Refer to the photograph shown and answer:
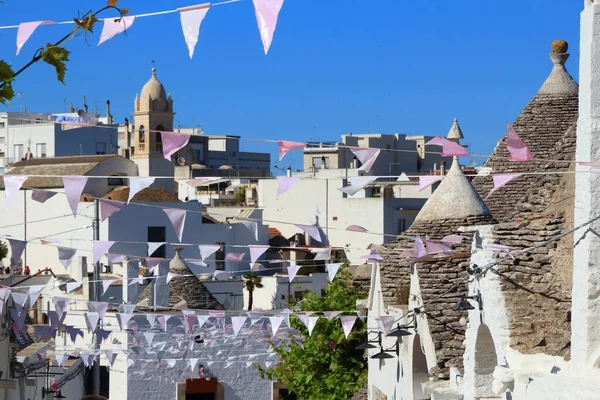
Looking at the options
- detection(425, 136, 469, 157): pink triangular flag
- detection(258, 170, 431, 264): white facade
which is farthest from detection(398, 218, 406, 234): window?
detection(425, 136, 469, 157): pink triangular flag

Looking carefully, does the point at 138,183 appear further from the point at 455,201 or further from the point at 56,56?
the point at 455,201

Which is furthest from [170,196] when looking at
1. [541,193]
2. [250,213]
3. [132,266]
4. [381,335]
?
[541,193]

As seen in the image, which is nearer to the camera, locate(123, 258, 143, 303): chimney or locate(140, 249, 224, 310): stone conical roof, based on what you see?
locate(140, 249, 224, 310): stone conical roof

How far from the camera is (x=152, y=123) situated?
86312mm

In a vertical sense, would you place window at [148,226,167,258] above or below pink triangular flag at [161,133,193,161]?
below

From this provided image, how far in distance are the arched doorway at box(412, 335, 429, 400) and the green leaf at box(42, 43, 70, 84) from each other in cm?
1333

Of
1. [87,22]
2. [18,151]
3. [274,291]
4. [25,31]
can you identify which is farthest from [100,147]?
[87,22]

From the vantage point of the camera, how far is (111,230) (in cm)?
6512

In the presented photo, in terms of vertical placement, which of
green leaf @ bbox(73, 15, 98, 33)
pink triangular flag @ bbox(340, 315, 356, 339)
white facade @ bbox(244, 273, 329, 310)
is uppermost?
green leaf @ bbox(73, 15, 98, 33)

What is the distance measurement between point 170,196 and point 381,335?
44847 millimetres

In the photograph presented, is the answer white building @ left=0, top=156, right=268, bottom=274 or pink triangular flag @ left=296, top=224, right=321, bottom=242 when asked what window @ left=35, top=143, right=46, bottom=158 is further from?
pink triangular flag @ left=296, top=224, right=321, bottom=242

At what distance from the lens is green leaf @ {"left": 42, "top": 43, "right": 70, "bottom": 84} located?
7.44m

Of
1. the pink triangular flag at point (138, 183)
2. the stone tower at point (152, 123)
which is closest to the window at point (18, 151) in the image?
the stone tower at point (152, 123)

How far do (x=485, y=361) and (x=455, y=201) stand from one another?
6672mm
